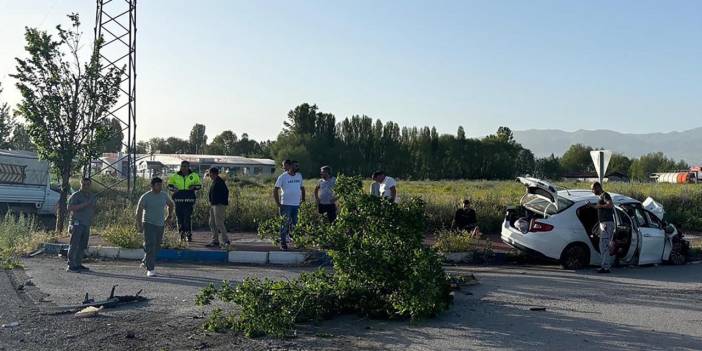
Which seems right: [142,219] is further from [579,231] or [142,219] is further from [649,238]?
[649,238]

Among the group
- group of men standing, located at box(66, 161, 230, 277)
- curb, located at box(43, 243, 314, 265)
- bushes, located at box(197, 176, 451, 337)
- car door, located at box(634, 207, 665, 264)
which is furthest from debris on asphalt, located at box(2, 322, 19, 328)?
car door, located at box(634, 207, 665, 264)

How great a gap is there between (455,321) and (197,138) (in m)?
119

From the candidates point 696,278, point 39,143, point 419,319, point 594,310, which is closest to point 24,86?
point 39,143

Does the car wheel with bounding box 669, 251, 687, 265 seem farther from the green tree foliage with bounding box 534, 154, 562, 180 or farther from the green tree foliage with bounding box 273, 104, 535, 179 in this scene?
the green tree foliage with bounding box 534, 154, 562, 180

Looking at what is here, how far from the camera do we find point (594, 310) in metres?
8.38

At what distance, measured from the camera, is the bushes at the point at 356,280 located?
7242 mm

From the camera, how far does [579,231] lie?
41.2 feet

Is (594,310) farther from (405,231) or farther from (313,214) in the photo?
(313,214)

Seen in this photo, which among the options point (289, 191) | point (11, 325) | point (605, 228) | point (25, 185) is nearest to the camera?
point (11, 325)

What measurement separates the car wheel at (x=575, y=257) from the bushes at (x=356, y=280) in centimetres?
526

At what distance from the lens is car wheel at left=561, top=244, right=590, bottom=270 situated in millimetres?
12508

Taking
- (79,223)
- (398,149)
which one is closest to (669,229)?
(79,223)

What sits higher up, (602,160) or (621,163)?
(621,163)

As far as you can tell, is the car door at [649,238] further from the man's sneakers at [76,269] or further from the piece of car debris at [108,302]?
the man's sneakers at [76,269]
